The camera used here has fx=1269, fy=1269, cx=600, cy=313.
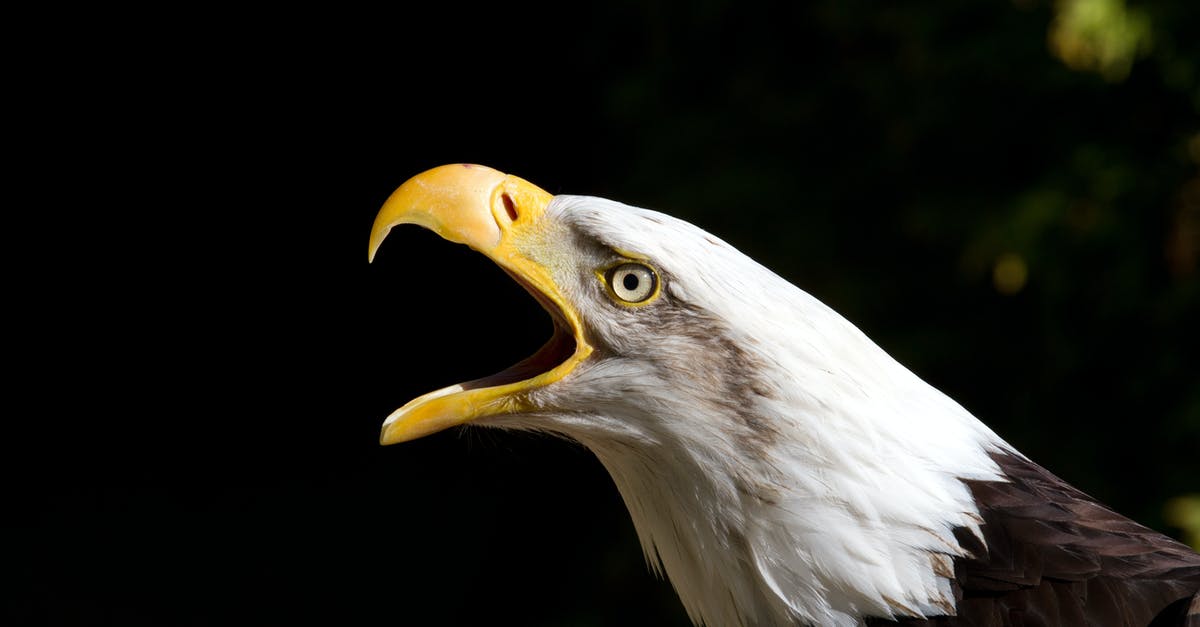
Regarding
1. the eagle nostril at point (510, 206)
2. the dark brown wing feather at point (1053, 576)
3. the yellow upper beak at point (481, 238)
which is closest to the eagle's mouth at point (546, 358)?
the yellow upper beak at point (481, 238)

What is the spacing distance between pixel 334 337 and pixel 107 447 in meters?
1.89

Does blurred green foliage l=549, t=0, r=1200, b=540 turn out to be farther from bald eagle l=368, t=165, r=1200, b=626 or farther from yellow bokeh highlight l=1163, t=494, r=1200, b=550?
bald eagle l=368, t=165, r=1200, b=626

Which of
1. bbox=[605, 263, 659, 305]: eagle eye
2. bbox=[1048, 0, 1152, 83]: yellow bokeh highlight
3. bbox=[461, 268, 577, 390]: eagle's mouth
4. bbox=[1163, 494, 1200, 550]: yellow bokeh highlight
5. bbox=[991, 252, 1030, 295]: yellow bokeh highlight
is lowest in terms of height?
bbox=[1163, 494, 1200, 550]: yellow bokeh highlight

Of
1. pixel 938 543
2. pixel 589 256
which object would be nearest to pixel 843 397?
pixel 938 543

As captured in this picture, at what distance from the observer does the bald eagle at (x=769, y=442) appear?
6.88 ft

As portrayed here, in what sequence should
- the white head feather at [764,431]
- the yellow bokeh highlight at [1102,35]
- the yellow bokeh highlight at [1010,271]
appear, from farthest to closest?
the yellow bokeh highlight at [1010,271], the yellow bokeh highlight at [1102,35], the white head feather at [764,431]

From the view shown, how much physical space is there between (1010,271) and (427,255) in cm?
427

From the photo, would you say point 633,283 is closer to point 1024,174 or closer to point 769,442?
point 769,442

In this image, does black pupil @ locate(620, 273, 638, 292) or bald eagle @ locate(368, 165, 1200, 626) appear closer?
bald eagle @ locate(368, 165, 1200, 626)

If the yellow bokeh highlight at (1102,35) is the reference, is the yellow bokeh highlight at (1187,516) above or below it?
below

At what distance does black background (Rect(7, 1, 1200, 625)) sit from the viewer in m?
4.61

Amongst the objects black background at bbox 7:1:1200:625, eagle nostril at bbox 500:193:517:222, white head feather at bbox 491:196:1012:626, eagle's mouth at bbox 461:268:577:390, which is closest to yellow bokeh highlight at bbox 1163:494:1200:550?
black background at bbox 7:1:1200:625

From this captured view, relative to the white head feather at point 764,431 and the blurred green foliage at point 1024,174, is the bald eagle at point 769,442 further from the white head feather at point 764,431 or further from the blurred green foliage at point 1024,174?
the blurred green foliage at point 1024,174

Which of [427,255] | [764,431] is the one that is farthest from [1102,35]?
[427,255]
